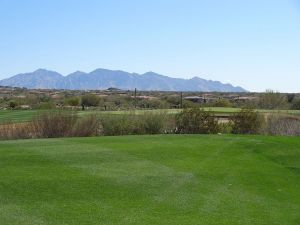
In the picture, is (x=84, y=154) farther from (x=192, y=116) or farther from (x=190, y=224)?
(x=192, y=116)

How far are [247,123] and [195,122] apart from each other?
2.70 meters

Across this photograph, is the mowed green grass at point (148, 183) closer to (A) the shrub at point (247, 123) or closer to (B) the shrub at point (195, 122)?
(B) the shrub at point (195, 122)

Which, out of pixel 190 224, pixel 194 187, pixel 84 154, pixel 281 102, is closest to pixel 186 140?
pixel 84 154

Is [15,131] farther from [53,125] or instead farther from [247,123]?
[247,123]

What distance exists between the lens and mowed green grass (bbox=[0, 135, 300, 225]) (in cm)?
974

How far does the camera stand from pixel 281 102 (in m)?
52.6

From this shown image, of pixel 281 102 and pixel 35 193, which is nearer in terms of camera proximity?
pixel 35 193

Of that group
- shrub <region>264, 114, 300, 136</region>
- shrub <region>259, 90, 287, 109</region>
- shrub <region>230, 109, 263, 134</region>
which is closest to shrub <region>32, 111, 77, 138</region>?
shrub <region>230, 109, 263, 134</region>

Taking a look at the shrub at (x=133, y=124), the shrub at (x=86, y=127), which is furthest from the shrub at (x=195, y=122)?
the shrub at (x=86, y=127)

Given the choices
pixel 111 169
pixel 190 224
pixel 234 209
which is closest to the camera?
pixel 190 224

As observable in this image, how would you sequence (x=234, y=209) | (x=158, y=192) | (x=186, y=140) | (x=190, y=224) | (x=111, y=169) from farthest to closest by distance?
1. (x=186, y=140)
2. (x=111, y=169)
3. (x=158, y=192)
4. (x=234, y=209)
5. (x=190, y=224)

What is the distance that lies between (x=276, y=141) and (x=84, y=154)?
761cm

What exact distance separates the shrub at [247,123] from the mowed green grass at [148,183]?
8.44 meters

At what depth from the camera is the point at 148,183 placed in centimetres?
1202
